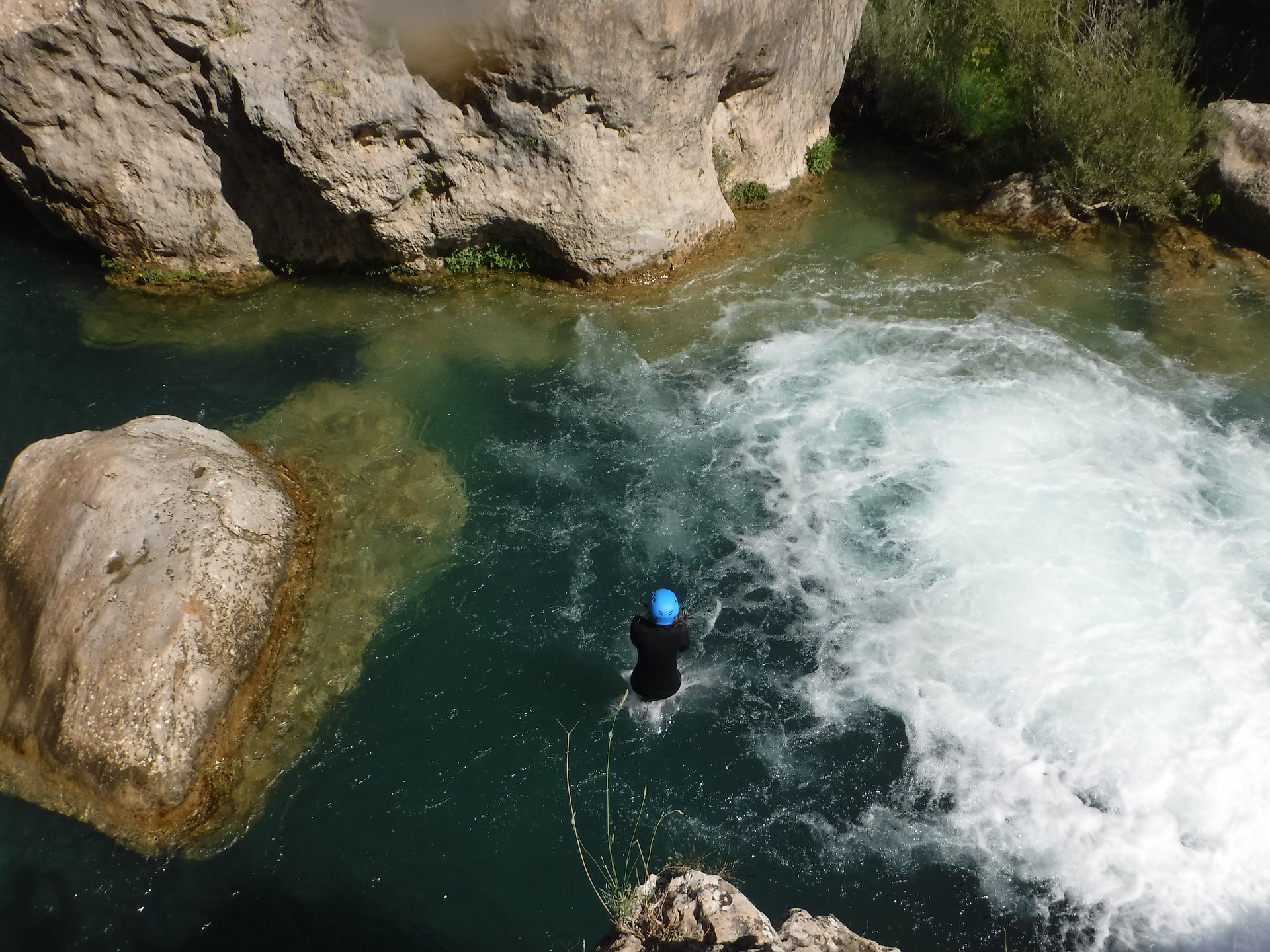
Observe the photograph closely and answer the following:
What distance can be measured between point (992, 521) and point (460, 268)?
25.2 feet

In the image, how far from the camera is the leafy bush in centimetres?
1273

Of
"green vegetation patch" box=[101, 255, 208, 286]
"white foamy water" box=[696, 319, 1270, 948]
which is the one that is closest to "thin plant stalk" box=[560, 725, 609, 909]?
"white foamy water" box=[696, 319, 1270, 948]

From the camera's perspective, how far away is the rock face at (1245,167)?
12.6 metres

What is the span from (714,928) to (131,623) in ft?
17.8

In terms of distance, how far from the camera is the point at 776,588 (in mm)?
8586

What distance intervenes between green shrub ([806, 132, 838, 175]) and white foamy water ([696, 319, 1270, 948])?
164 inches

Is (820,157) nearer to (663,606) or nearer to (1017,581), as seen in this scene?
(1017,581)

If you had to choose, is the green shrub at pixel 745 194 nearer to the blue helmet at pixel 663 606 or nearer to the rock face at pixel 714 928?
the blue helmet at pixel 663 606

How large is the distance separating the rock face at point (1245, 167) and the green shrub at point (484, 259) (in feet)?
32.6

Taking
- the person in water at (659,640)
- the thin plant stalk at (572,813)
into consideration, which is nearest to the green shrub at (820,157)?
the person in water at (659,640)

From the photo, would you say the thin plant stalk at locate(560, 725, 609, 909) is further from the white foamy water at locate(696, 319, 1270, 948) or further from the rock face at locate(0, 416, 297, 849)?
the rock face at locate(0, 416, 297, 849)

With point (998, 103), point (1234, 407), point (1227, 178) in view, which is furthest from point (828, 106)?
point (1234, 407)

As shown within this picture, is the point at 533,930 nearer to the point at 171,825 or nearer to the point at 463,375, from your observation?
the point at 171,825

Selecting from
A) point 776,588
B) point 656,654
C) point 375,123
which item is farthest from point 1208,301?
point 375,123
